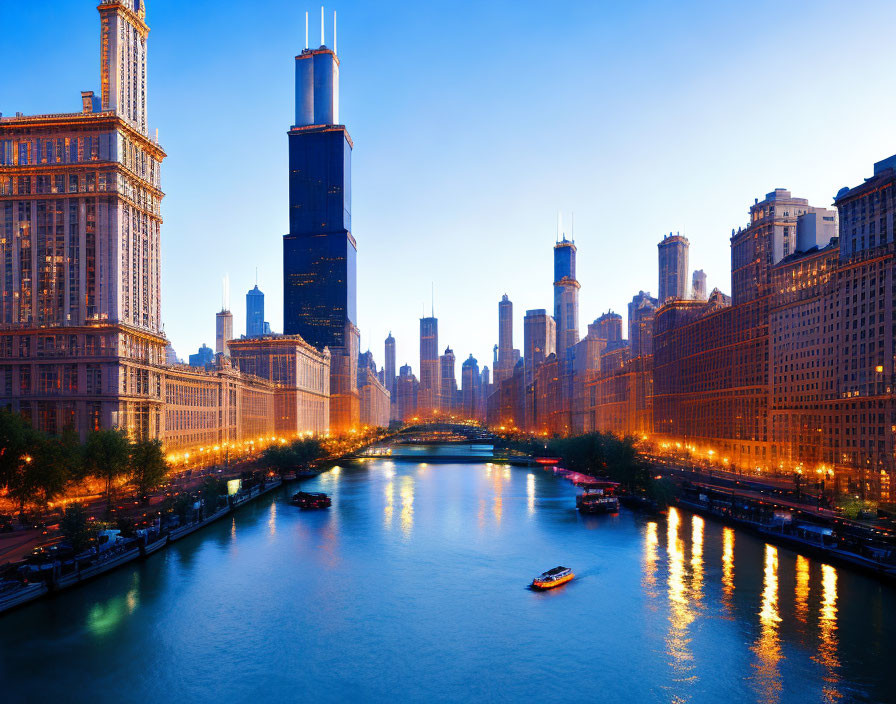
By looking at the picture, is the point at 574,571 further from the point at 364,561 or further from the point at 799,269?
the point at 799,269

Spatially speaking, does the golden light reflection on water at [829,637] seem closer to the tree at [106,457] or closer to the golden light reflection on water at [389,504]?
the golden light reflection on water at [389,504]

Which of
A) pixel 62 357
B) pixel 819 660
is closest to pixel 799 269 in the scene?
pixel 819 660

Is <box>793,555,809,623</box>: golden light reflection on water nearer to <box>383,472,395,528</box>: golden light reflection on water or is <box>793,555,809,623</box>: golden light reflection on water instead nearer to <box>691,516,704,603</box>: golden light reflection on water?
<box>691,516,704,603</box>: golden light reflection on water

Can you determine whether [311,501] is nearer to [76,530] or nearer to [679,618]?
[76,530]

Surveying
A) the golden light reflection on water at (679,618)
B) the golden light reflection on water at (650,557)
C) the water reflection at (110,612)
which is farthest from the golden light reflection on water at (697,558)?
the water reflection at (110,612)

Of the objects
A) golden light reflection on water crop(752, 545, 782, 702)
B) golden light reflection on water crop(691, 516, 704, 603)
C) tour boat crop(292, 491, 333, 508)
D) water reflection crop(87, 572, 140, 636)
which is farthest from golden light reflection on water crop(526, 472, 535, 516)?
water reflection crop(87, 572, 140, 636)

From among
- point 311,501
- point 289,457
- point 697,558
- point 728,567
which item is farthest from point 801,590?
point 289,457
